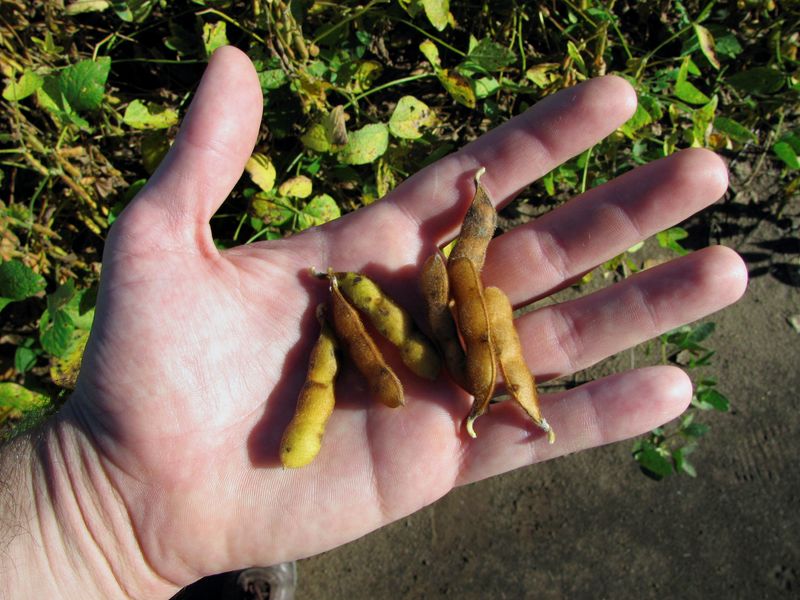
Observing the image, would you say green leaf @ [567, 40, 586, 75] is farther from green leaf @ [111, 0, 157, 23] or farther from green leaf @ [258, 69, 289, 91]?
green leaf @ [111, 0, 157, 23]

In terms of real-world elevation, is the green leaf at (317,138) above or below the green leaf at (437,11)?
below

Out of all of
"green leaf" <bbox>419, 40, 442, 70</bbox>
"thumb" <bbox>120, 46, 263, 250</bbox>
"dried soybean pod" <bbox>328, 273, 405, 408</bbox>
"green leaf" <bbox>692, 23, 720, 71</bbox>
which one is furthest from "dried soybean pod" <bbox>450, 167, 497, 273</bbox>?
"green leaf" <bbox>692, 23, 720, 71</bbox>

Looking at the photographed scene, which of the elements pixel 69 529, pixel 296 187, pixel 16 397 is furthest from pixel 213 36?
pixel 69 529

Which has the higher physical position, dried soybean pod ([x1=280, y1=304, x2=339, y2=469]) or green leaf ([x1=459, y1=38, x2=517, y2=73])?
green leaf ([x1=459, y1=38, x2=517, y2=73])

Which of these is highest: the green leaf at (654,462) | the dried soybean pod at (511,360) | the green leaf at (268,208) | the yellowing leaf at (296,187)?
the yellowing leaf at (296,187)

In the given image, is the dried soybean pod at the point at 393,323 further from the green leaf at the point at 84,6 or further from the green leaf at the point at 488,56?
the green leaf at the point at 84,6

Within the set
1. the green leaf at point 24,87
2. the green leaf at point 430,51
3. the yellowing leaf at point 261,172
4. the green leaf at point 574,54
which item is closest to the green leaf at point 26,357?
the green leaf at point 24,87

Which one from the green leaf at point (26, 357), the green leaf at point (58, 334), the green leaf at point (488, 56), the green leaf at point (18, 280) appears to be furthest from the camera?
A: the green leaf at point (26, 357)

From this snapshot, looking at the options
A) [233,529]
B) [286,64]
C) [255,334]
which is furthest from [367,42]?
[233,529]
